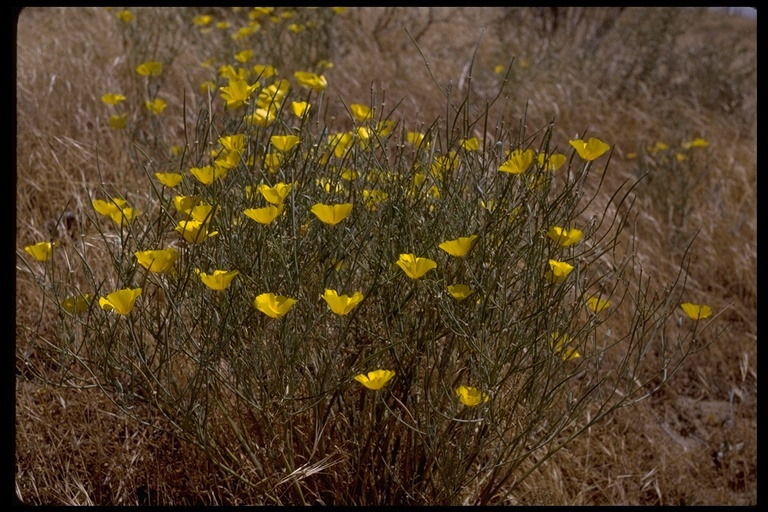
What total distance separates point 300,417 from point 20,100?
233cm

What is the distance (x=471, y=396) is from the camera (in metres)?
1.53

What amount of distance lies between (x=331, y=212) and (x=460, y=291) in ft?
0.91

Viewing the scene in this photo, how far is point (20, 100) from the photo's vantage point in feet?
11.3

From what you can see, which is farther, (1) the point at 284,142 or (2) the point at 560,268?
(1) the point at 284,142

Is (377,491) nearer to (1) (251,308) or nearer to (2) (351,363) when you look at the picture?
(2) (351,363)

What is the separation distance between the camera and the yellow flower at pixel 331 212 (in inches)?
56.1

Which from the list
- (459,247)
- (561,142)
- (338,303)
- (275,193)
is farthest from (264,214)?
(561,142)

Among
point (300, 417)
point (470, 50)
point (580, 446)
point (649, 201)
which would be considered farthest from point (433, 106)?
point (300, 417)

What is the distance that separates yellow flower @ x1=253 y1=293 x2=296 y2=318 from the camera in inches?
53.2

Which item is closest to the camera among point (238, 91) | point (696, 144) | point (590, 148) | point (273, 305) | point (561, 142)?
point (273, 305)

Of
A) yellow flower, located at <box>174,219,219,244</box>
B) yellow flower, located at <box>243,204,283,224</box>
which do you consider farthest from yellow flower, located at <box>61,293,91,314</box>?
yellow flower, located at <box>243,204,283,224</box>

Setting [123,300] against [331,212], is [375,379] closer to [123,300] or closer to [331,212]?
[331,212]

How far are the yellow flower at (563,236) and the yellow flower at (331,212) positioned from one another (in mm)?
383

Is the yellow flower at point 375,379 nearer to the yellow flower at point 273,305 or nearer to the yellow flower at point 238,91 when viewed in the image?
the yellow flower at point 273,305
